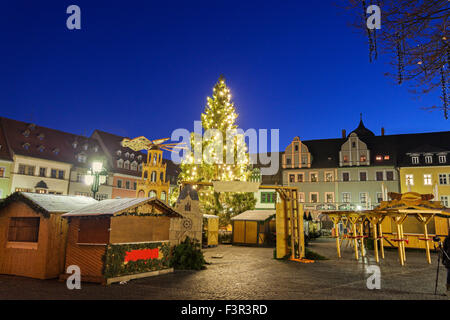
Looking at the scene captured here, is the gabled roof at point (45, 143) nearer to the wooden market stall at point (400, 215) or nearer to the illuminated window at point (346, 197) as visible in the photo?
the illuminated window at point (346, 197)

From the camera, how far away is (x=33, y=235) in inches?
421

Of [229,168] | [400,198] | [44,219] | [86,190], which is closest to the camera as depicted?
[44,219]

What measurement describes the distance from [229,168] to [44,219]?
17.6 meters

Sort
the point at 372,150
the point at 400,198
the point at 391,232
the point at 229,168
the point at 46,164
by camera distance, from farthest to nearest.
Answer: the point at 372,150
the point at 46,164
the point at 229,168
the point at 391,232
the point at 400,198

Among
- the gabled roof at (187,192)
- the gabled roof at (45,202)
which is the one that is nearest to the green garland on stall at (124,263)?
the gabled roof at (45,202)

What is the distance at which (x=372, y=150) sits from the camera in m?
47.2

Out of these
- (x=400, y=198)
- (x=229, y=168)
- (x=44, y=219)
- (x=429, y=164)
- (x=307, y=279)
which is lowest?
(x=307, y=279)

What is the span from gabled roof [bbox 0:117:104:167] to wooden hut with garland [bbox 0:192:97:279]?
1210 inches

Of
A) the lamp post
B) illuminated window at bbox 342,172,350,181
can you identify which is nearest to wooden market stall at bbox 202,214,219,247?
the lamp post

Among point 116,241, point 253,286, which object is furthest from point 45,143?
point 253,286

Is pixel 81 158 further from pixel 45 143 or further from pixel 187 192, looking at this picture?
pixel 187 192
